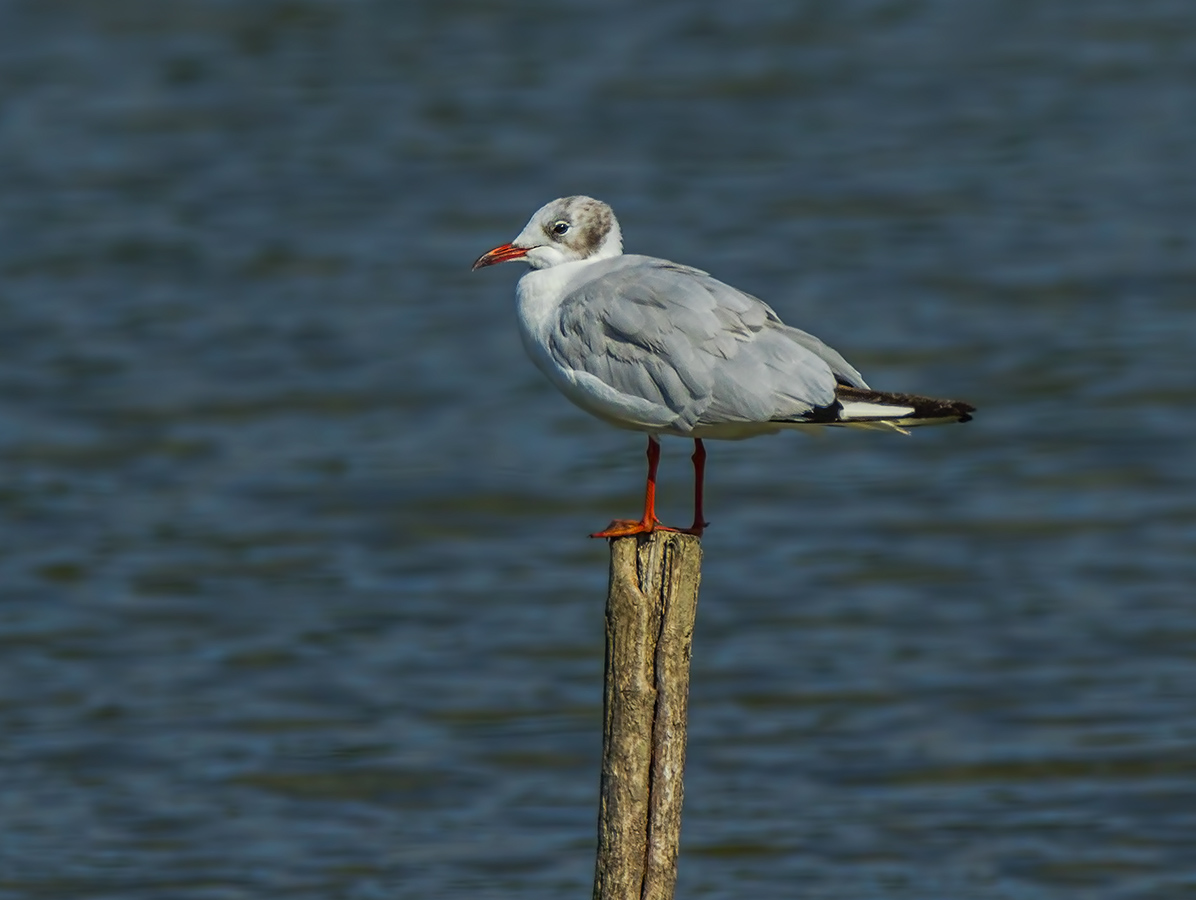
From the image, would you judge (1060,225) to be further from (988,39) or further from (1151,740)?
(1151,740)

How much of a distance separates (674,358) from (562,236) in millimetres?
657

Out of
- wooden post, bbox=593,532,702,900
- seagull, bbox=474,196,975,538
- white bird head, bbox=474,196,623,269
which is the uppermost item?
white bird head, bbox=474,196,623,269

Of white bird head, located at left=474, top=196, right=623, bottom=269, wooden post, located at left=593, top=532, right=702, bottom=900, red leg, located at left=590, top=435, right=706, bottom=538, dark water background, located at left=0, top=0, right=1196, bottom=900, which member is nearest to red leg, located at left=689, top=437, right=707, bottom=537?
red leg, located at left=590, top=435, right=706, bottom=538

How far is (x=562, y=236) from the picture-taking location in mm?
6754

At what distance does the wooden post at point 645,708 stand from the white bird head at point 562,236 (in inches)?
43.2

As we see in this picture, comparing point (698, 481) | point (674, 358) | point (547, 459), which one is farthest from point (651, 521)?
point (547, 459)

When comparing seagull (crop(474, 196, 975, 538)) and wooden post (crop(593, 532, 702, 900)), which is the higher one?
seagull (crop(474, 196, 975, 538))

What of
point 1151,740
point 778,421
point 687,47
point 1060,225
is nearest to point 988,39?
point 687,47

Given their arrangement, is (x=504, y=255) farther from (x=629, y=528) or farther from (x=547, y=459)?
(x=547, y=459)

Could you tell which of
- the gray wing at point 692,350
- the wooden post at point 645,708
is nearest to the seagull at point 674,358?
the gray wing at point 692,350

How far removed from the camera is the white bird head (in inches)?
265

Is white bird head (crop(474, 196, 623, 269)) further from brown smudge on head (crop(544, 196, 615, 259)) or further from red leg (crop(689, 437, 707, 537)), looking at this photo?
red leg (crop(689, 437, 707, 537))

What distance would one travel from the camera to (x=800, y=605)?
1285 cm

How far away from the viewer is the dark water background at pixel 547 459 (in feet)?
34.8
